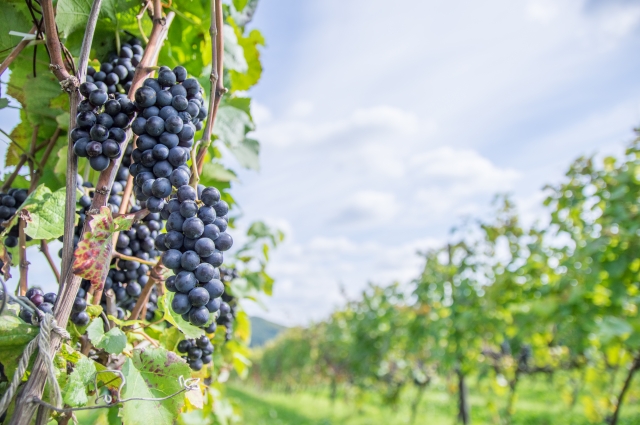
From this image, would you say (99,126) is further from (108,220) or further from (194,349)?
(194,349)

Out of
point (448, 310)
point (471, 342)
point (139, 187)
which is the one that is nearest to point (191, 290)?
point (139, 187)

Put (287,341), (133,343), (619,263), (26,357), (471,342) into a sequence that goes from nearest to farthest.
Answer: (26,357)
(133,343)
(619,263)
(471,342)
(287,341)

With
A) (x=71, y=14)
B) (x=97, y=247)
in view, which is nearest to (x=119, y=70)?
(x=71, y=14)

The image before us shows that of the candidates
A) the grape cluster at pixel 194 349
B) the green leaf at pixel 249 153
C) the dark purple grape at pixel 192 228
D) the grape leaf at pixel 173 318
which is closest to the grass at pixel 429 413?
the green leaf at pixel 249 153

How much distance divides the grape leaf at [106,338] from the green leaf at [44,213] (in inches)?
8.1

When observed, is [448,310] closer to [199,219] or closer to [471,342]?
[471,342]

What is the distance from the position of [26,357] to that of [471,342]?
7054 mm

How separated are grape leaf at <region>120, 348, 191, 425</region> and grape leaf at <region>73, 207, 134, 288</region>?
19cm

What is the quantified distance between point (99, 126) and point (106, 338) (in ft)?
1.42

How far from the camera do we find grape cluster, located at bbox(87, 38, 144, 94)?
1106 millimetres

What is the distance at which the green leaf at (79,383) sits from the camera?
2.75 feet

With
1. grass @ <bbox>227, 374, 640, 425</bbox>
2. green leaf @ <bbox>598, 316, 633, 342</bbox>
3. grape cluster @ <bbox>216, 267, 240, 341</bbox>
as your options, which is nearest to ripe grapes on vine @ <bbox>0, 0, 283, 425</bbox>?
grape cluster @ <bbox>216, 267, 240, 341</bbox>

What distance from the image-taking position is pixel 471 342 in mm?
6965

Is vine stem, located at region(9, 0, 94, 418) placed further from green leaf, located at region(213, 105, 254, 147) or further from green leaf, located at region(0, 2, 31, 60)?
Answer: green leaf, located at region(213, 105, 254, 147)
